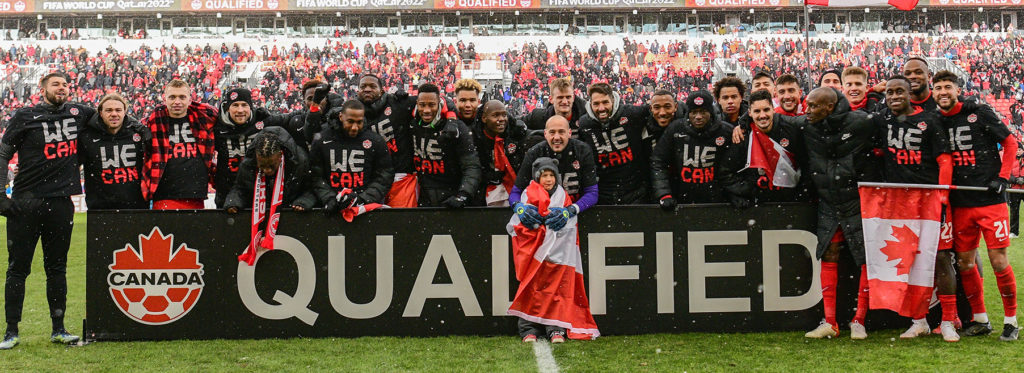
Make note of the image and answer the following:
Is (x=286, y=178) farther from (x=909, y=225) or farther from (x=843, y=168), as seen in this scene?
(x=909, y=225)

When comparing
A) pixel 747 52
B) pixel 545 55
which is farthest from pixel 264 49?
pixel 747 52

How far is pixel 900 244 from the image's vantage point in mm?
5117

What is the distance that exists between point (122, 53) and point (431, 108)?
144 ft

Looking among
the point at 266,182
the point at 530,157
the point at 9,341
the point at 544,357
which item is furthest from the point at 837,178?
the point at 9,341

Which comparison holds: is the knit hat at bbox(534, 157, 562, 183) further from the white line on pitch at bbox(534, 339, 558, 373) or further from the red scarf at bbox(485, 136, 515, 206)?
the white line on pitch at bbox(534, 339, 558, 373)

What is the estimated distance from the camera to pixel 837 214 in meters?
5.26

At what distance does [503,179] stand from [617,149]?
0.91 m

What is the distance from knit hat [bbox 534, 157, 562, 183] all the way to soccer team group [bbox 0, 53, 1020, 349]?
0.02 m

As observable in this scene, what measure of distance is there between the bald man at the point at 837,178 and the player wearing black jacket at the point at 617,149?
119 cm

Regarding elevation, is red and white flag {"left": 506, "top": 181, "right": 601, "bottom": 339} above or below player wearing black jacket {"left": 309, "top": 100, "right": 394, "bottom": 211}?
below

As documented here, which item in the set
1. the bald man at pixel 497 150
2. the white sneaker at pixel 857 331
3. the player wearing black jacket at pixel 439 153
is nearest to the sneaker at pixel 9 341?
the player wearing black jacket at pixel 439 153

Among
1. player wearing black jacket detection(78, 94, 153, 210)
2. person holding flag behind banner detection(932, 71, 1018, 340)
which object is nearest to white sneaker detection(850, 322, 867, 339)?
person holding flag behind banner detection(932, 71, 1018, 340)

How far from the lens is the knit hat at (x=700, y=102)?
5.49 metres

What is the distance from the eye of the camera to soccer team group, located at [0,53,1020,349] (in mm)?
5121
